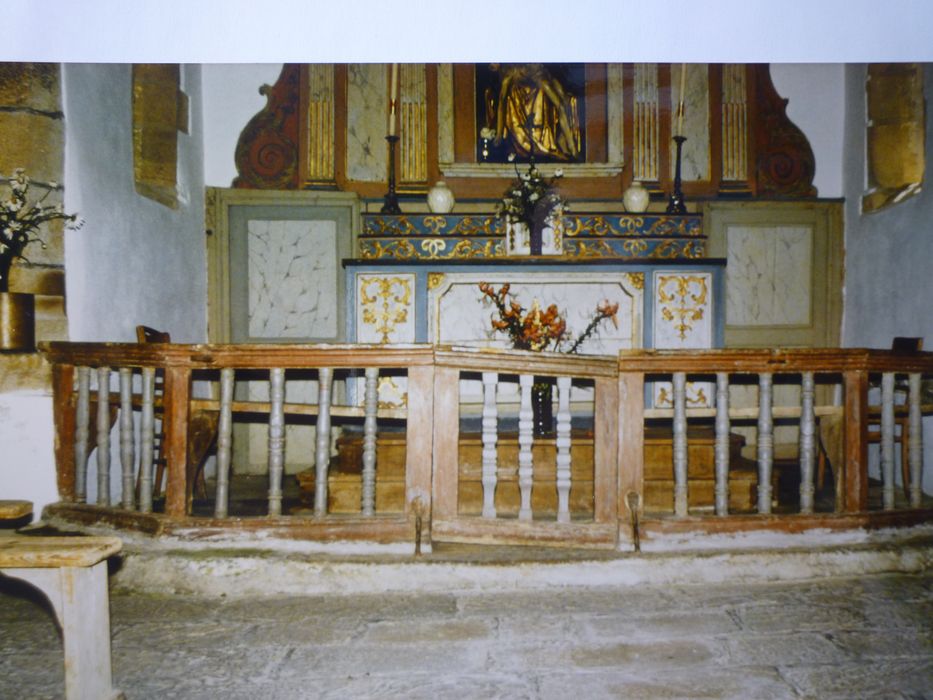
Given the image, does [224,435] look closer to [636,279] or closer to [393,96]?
[636,279]

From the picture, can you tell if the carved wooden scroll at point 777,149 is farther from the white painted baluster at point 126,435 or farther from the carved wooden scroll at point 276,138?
the white painted baluster at point 126,435

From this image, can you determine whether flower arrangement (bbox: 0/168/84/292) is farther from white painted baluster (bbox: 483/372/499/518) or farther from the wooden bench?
white painted baluster (bbox: 483/372/499/518)

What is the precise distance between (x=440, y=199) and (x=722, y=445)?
3440 millimetres

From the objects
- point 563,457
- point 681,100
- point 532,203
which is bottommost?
point 563,457

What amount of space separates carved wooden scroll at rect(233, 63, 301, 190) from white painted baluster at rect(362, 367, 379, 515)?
3573mm

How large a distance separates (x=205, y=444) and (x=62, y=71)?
7.41 ft

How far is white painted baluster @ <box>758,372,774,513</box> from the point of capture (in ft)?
10.4

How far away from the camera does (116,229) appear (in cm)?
424

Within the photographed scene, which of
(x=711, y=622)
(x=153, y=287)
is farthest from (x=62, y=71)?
(x=711, y=622)

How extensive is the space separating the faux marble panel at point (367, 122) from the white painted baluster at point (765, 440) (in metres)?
4.18

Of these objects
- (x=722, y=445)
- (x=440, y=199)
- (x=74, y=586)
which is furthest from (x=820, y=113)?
(x=74, y=586)

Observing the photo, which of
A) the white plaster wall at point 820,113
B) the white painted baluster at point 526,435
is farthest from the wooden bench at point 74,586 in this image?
the white plaster wall at point 820,113

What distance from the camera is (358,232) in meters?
5.94

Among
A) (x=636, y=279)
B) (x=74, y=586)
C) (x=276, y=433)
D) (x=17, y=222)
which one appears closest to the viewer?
(x=74, y=586)
